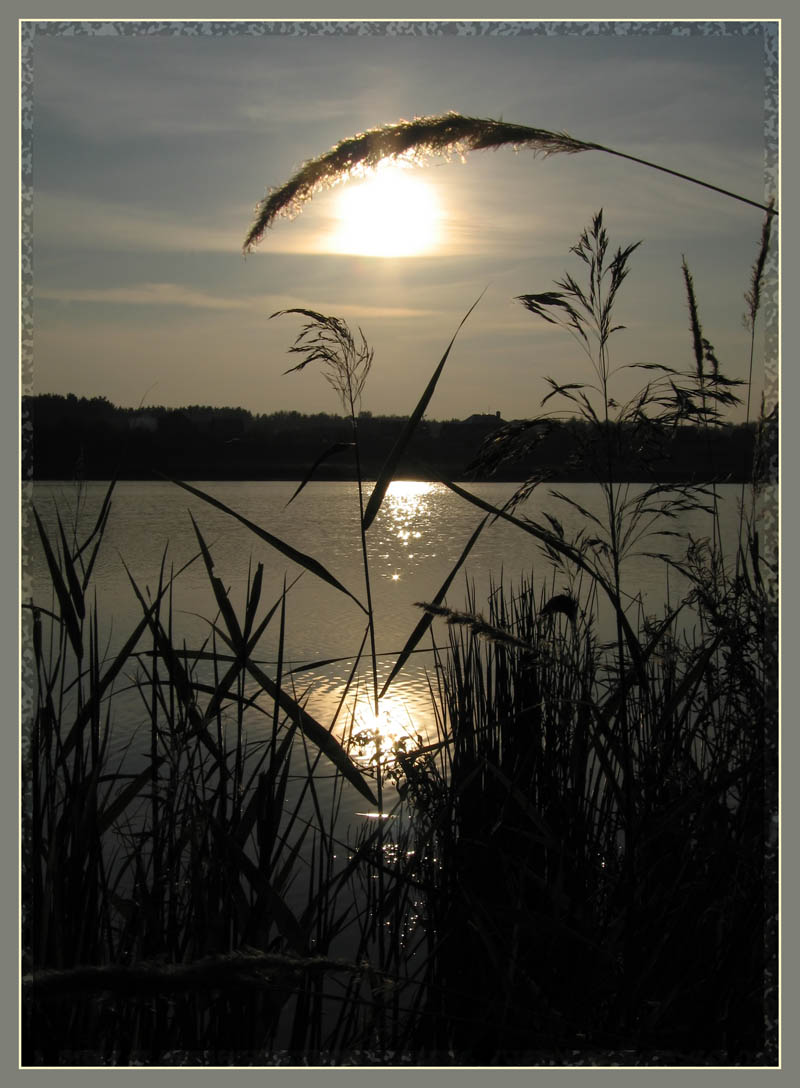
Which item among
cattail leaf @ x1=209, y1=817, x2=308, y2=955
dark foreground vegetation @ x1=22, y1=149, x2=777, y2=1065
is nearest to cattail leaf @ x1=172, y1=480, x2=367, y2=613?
dark foreground vegetation @ x1=22, y1=149, x2=777, y2=1065

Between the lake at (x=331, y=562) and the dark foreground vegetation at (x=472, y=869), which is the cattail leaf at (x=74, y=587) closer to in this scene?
the dark foreground vegetation at (x=472, y=869)

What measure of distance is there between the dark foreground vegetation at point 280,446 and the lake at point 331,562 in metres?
0.06

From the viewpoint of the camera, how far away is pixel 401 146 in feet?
4.53

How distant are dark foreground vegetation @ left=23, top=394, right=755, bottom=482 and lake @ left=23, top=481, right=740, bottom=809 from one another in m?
0.06

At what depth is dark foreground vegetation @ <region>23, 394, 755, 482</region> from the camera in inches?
63.7

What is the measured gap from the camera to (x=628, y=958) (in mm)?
1360

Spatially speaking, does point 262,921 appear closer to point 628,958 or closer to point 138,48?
point 628,958

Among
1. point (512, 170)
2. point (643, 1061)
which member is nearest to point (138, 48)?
point (512, 170)

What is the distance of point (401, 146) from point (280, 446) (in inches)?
43.9

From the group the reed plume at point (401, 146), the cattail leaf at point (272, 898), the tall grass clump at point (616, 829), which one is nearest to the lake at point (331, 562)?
the tall grass clump at point (616, 829)

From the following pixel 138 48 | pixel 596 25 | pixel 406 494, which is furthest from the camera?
pixel 406 494

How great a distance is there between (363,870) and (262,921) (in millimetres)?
697

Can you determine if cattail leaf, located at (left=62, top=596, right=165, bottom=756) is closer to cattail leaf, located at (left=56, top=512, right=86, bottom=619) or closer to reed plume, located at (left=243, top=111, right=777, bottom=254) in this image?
cattail leaf, located at (left=56, top=512, right=86, bottom=619)

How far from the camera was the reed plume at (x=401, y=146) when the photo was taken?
131 centimetres
